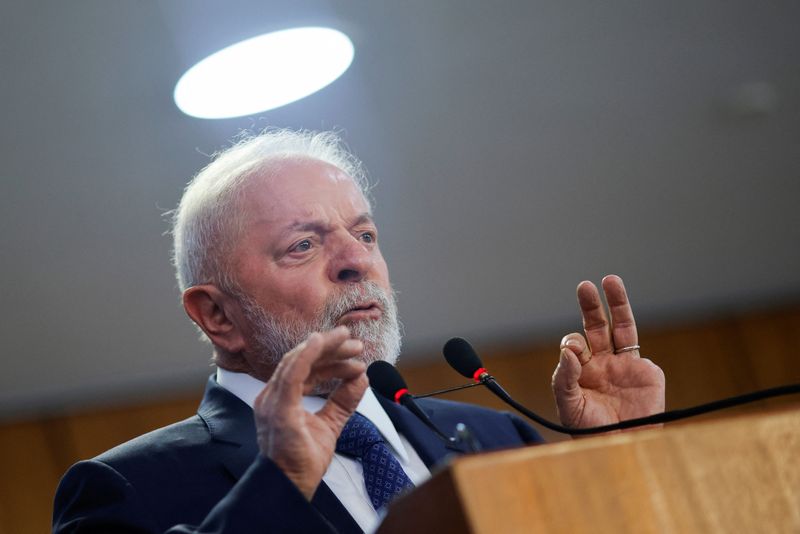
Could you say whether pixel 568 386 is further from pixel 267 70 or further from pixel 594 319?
pixel 267 70

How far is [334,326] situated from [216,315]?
311mm

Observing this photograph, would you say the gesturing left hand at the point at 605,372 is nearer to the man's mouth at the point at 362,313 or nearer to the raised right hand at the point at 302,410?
the man's mouth at the point at 362,313

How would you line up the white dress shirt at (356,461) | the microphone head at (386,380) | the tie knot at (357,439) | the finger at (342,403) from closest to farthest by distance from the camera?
the finger at (342,403)
the microphone head at (386,380)
the white dress shirt at (356,461)
the tie knot at (357,439)

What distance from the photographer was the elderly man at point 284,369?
1773mm

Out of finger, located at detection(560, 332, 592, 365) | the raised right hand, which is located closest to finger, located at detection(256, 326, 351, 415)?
the raised right hand

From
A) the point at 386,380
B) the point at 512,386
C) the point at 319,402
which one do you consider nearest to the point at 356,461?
the point at 319,402

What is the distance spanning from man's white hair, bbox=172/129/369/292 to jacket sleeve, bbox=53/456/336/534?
1.85 ft

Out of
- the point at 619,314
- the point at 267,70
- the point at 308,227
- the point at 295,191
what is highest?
the point at 267,70

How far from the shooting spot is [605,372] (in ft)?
6.90

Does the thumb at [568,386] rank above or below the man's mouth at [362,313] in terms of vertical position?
below

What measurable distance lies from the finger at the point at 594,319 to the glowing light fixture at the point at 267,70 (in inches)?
59.1

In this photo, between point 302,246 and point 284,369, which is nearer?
point 284,369

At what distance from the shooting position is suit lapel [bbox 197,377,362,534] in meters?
1.80

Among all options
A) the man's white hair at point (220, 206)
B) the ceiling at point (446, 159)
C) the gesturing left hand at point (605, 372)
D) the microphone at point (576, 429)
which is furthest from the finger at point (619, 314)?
the ceiling at point (446, 159)
